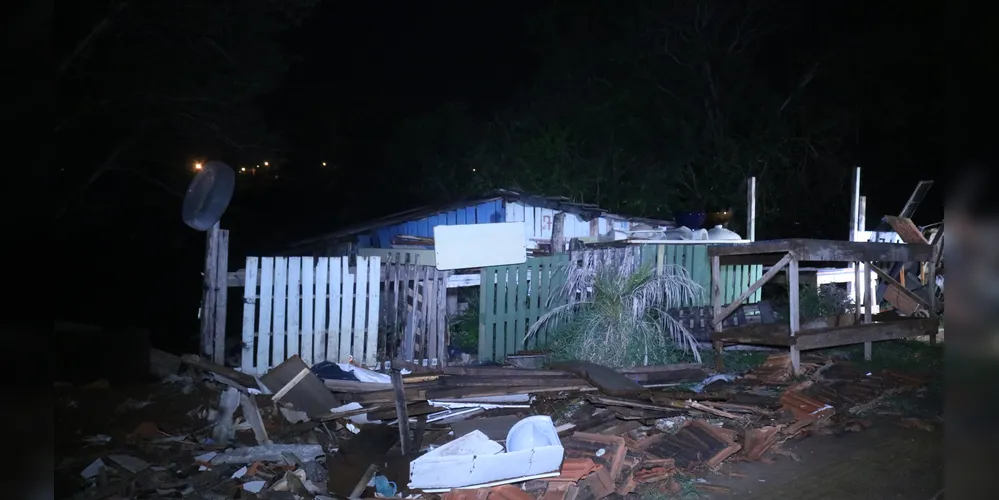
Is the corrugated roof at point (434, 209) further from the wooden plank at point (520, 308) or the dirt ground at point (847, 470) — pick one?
the dirt ground at point (847, 470)

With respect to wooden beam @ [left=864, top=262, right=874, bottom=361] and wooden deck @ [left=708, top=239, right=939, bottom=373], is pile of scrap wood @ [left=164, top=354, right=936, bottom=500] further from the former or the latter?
wooden beam @ [left=864, top=262, right=874, bottom=361]

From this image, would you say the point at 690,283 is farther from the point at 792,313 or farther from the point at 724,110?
the point at 724,110

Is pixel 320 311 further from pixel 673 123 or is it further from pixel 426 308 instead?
pixel 673 123

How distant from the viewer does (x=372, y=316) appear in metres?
8.47

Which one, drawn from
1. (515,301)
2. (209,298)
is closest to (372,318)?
(209,298)

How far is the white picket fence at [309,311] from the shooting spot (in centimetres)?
777

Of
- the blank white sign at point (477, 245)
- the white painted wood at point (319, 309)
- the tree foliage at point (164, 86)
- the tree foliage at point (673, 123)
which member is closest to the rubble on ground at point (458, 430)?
the white painted wood at point (319, 309)

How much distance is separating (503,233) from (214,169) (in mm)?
4762

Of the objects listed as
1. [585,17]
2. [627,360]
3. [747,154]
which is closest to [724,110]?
[747,154]

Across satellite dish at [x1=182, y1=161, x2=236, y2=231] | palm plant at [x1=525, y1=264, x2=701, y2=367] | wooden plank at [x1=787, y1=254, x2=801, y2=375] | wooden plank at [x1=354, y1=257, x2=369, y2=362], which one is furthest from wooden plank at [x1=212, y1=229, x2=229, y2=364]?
wooden plank at [x1=787, y1=254, x2=801, y2=375]

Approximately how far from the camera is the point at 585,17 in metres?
26.4

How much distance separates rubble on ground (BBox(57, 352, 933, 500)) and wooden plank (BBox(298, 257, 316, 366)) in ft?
1.36

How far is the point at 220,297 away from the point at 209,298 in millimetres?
117

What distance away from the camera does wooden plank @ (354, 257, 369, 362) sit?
8344 millimetres
